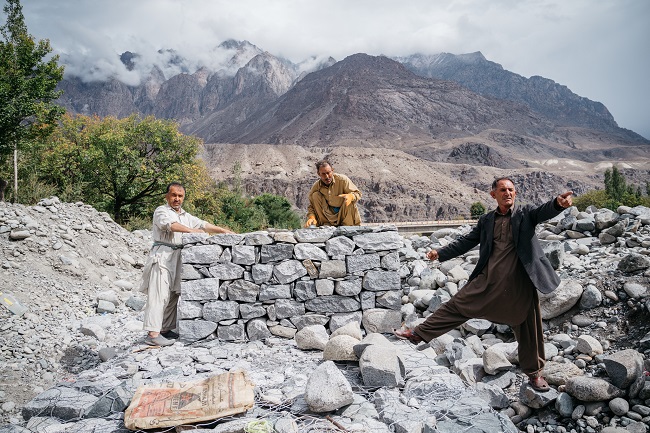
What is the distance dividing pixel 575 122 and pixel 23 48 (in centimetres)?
15213

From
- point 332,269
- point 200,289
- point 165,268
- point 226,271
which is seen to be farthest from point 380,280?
point 165,268

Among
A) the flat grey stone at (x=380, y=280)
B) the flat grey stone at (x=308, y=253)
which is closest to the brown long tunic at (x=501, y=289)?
the flat grey stone at (x=380, y=280)

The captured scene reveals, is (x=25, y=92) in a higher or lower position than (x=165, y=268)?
higher

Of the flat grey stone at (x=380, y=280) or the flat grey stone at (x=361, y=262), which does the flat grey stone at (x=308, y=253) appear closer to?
the flat grey stone at (x=361, y=262)

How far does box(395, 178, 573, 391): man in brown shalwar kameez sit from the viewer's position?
369 cm

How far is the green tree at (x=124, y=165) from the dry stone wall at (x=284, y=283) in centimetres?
1317

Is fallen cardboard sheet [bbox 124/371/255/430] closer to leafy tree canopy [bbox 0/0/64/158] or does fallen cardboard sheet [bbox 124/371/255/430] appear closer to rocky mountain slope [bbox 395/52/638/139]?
leafy tree canopy [bbox 0/0/64/158]

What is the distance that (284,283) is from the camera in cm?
495

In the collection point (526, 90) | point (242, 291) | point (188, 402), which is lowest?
point (188, 402)

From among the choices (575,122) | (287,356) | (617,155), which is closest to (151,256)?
(287,356)

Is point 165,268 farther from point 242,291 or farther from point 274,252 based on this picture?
point 274,252

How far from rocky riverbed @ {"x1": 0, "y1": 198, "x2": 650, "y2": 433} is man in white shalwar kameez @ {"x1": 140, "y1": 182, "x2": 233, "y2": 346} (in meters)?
0.34

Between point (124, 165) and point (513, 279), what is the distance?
16.2 m

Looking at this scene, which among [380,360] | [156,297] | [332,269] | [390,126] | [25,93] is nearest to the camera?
[380,360]
